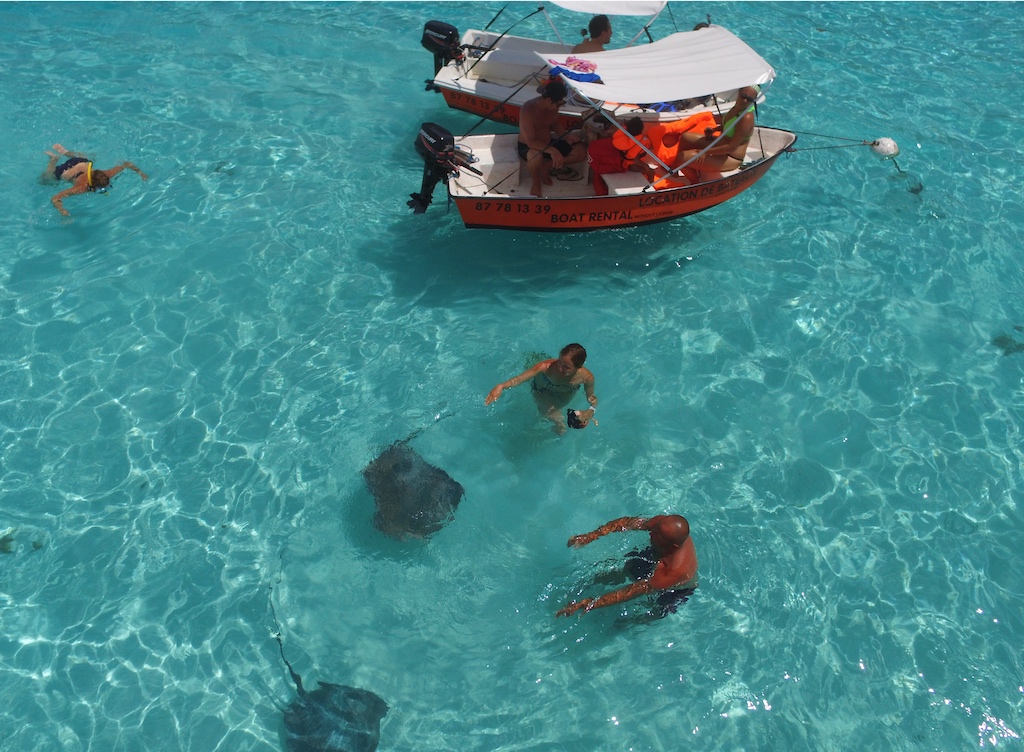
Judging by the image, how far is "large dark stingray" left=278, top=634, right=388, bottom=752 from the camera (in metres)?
6.46

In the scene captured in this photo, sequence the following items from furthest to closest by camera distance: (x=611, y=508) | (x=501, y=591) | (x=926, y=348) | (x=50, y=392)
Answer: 1. (x=926, y=348)
2. (x=50, y=392)
3. (x=611, y=508)
4. (x=501, y=591)

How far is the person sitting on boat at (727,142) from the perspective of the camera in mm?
10266

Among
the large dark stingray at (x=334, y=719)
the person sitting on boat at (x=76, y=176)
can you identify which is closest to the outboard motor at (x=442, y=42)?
the person sitting on boat at (x=76, y=176)

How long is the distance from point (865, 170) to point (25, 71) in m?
16.4

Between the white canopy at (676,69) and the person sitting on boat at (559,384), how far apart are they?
3.76m

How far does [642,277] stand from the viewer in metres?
10.8

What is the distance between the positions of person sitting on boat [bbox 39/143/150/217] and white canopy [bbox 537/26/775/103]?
733 centimetres

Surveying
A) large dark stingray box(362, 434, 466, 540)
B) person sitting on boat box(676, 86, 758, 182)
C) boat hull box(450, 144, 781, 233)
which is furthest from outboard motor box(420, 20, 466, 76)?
large dark stingray box(362, 434, 466, 540)

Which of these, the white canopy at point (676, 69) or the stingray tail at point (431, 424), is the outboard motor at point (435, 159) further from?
the stingray tail at point (431, 424)

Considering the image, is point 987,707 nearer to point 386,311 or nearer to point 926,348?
point 926,348

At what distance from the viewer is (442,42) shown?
42.2 feet

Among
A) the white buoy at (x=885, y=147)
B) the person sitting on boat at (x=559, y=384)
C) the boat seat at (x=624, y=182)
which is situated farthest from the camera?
the white buoy at (x=885, y=147)

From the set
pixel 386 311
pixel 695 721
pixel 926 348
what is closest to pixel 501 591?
pixel 695 721

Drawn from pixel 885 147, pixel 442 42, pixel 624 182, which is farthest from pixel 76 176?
pixel 885 147
